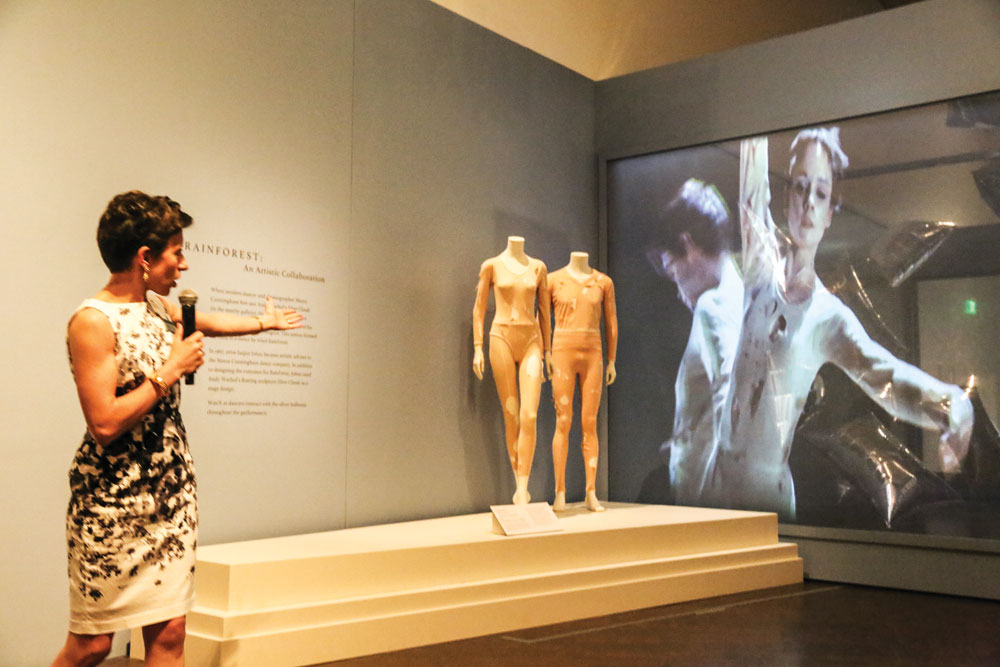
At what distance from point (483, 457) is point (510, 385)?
848 mm

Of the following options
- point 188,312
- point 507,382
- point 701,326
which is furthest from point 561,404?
point 188,312

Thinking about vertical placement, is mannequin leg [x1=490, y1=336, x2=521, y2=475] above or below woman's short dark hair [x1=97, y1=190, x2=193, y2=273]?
below

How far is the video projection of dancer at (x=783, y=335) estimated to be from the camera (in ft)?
22.7

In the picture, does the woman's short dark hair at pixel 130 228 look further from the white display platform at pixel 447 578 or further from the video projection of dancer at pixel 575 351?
the video projection of dancer at pixel 575 351

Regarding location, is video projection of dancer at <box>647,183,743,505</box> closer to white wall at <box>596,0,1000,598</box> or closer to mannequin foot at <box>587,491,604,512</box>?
white wall at <box>596,0,1000,598</box>

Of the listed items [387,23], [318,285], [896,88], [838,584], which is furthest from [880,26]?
[318,285]

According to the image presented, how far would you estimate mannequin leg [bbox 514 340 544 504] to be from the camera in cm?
649

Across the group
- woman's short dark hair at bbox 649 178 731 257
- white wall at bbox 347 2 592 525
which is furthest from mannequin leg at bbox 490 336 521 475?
woman's short dark hair at bbox 649 178 731 257

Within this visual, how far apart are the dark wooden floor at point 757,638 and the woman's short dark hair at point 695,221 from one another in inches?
114

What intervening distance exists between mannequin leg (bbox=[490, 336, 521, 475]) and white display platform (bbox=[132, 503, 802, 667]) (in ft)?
2.05

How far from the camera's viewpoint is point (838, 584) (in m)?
6.69

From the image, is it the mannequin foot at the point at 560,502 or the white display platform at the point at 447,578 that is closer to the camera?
the white display platform at the point at 447,578

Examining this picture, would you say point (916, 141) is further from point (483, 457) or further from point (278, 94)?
point (278, 94)

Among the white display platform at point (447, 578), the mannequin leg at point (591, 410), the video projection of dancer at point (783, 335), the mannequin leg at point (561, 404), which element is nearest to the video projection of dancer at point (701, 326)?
the video projection of dancer at point (783, 335)
